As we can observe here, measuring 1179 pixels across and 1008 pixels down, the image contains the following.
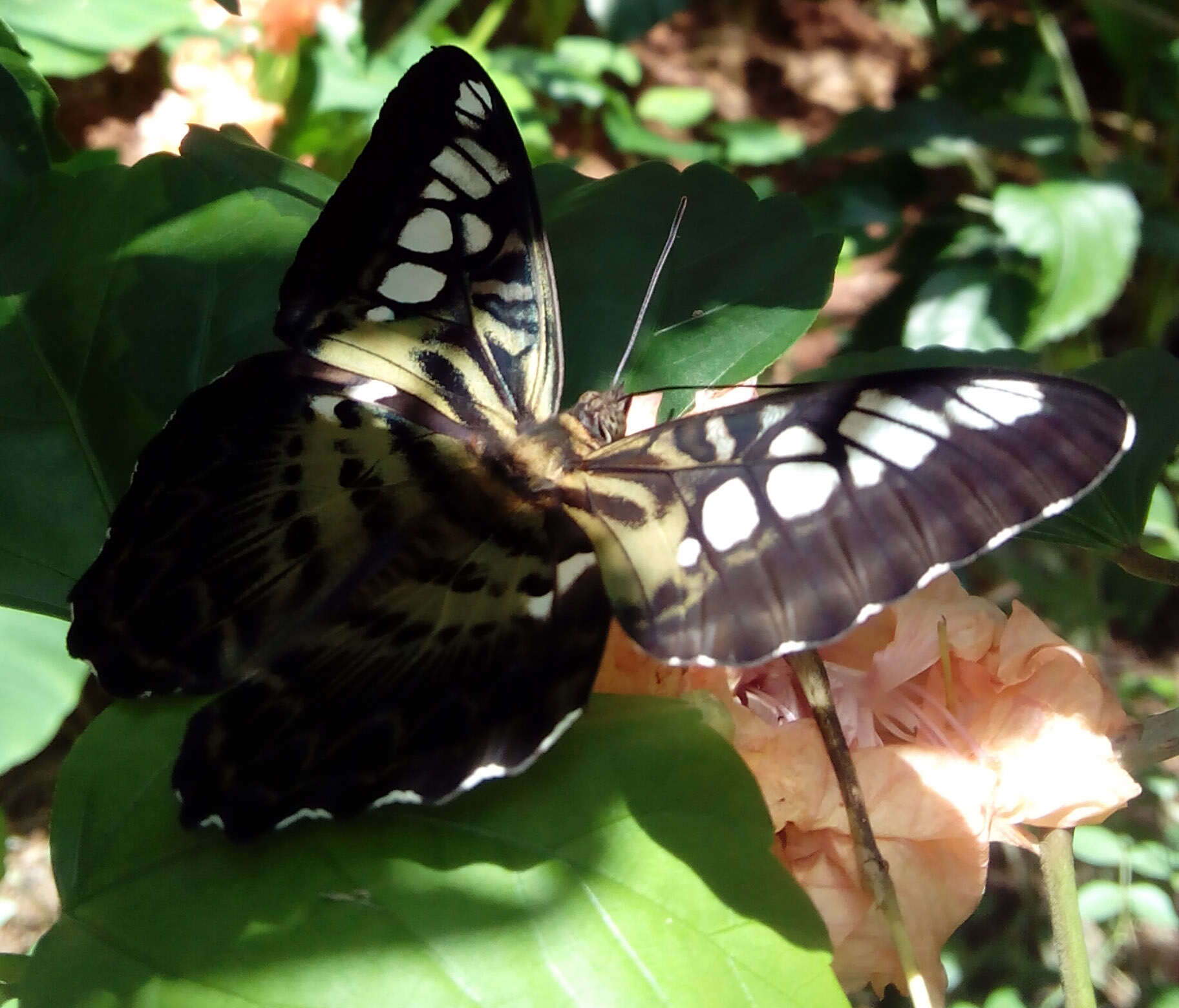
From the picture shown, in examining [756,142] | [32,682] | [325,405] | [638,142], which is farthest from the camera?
[756,142]

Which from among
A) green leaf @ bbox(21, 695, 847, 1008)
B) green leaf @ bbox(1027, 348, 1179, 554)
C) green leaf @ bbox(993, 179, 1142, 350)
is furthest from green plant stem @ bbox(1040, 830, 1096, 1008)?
green leaf @ bbox(993, 179, 1142, 350)

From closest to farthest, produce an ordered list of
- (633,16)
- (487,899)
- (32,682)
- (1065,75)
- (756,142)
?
(487,899) → (32,682) → (633,16) → (1065,75) → (756,142)

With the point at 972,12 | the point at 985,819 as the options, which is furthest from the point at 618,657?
the point at 972,12

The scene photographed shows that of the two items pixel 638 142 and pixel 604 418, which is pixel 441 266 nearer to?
pixel 604 418

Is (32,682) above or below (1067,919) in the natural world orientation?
below

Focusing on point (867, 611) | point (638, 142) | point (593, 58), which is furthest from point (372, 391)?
point (593, 58)

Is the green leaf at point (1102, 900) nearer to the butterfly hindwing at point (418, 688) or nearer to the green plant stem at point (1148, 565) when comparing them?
the green plant stem at point (1148, 565)
